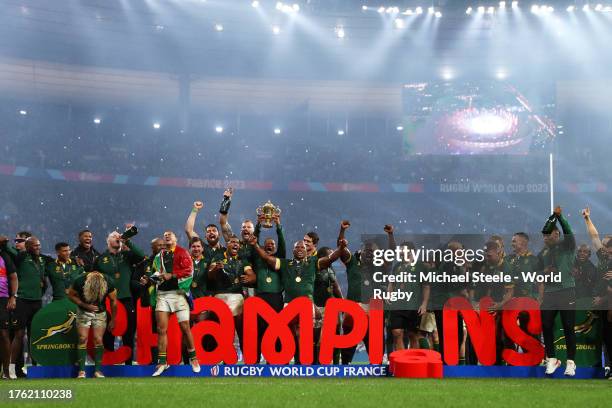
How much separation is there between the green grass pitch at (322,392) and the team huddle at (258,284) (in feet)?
3.11

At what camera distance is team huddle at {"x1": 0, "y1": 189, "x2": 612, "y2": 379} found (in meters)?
9.79

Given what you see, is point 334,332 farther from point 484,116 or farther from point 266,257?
point 484,116

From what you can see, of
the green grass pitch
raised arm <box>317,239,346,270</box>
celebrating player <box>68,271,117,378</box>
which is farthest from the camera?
raised arm <box>317,239,346,270</box>

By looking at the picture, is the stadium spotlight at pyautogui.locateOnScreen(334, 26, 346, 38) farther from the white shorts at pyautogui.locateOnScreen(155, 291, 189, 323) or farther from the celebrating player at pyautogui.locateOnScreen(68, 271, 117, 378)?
the white shorts at pyautogui.locateOnScreen(155, 291, 189, 323)

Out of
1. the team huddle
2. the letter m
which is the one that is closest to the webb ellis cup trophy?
the team huddle

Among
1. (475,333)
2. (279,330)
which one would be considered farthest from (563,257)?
(279,330)

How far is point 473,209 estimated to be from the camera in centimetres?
3625

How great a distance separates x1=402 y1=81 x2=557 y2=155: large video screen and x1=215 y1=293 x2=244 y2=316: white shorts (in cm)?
2232

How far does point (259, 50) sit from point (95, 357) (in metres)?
24.7

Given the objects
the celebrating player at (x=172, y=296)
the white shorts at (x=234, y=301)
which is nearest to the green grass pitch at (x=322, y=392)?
the celebrating player at (x=172, y=296)

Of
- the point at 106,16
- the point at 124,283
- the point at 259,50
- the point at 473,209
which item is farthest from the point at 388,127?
the point at 124,283

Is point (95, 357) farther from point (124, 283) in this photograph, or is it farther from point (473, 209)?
point (473, 209)

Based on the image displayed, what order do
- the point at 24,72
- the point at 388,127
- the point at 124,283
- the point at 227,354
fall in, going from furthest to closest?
the point at 388,127 < the point at 24,72 < the point at 124,283 < the point at 227,354

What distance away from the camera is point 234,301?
1065 cm
